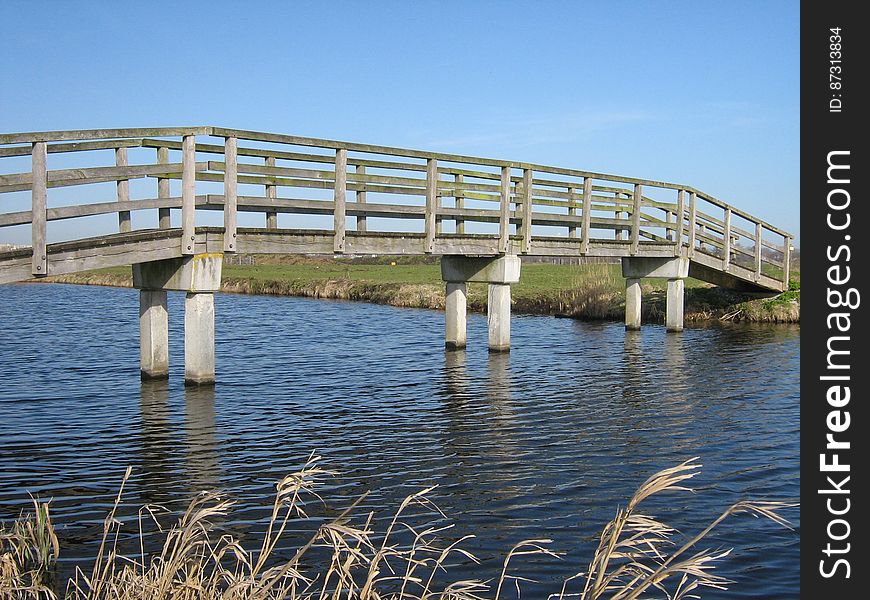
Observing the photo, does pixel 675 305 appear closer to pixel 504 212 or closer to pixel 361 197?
pixel 504 212

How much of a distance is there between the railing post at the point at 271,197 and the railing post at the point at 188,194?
131cm

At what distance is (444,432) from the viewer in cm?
1193

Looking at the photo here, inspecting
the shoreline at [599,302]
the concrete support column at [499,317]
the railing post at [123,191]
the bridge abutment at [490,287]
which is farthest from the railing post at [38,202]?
the shoreline at [599,302]

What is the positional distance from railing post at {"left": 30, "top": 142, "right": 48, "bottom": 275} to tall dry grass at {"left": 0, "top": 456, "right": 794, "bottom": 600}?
5425 mm

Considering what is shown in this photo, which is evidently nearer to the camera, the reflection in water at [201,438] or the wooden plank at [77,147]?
the reflection in water at [201,438]

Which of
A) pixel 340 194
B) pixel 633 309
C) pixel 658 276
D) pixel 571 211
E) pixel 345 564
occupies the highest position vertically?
pixel 571 211

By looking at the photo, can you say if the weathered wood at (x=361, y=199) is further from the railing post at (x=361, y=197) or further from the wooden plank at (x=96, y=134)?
the wooden plank at (x=96, y=134)

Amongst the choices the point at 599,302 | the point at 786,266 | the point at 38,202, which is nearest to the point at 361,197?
the point at 38,202

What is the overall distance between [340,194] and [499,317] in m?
5.22

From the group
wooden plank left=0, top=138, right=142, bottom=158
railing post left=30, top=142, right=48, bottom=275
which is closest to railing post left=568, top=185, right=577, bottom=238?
wooden plank left=0, top=138, right=142, bottom=158

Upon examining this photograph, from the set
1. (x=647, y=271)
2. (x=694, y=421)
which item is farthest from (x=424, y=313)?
(x=694, y=421)

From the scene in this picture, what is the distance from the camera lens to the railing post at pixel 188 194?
13.9 metres

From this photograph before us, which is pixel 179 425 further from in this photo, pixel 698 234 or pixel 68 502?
pixel 698 234
